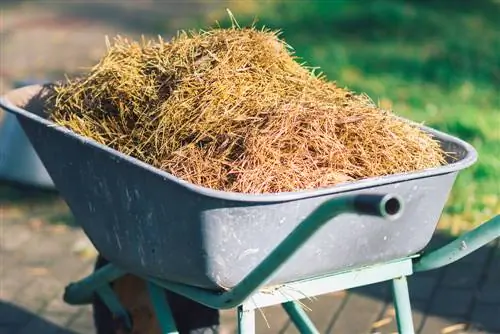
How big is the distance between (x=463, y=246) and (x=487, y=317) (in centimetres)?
157

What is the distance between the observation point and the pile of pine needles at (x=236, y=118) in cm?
277

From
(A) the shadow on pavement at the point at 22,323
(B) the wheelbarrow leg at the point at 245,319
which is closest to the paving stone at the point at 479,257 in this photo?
(A) the shadow on pavement at the point at 22,323

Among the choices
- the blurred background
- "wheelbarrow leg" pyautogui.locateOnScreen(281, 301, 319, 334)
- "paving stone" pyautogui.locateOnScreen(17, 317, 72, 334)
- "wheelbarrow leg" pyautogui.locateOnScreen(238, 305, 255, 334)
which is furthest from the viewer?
the blurred background

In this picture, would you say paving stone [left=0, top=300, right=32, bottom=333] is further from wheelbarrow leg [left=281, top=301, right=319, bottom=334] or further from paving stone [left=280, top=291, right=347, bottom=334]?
wheelbarrow leg [left=281, top=301, right=319, bottom=334]

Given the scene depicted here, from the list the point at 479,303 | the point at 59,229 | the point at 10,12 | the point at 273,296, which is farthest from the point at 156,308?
the point at 10,12

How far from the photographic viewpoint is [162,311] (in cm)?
317

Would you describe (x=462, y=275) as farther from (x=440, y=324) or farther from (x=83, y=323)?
(x=83, y=323)

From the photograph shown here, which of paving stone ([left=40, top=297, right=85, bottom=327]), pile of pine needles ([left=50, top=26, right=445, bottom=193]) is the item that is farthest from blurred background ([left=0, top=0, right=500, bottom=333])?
pile of pine needles ([left=50, top=26, right=445, bottom=193])

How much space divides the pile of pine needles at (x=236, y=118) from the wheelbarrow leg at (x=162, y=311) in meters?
0.46

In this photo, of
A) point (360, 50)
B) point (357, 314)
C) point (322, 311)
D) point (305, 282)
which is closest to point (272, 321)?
point (322, 311)

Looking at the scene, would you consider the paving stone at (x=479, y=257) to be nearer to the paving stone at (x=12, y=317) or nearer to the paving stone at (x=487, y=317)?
the paving stone at (x=487, y=317)

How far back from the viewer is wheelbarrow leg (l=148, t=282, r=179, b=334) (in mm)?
3143

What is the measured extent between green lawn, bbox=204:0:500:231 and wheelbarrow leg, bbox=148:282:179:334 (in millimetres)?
2339

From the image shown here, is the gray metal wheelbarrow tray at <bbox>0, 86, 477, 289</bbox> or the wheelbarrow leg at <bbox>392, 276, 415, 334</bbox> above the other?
the gray metal wheelbarrow tray at <bbox>0, 86, 477, 289</bbox>
